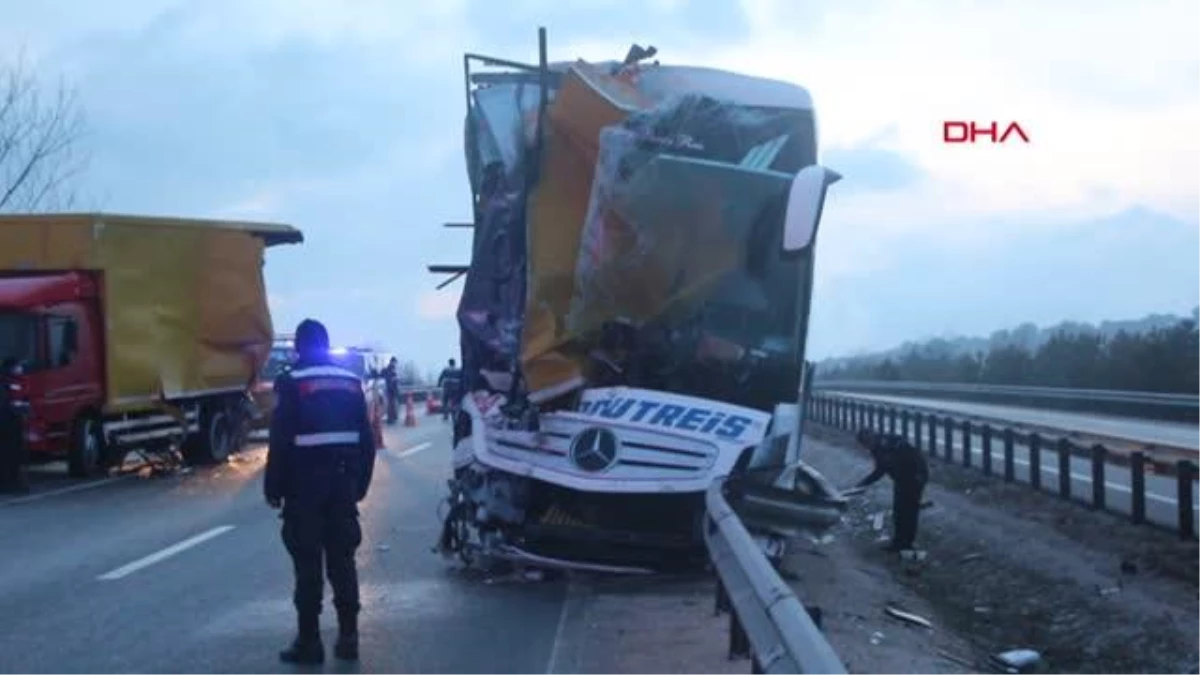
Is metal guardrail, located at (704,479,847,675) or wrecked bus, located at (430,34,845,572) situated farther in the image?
wrecked bus, located at (430,34,845,572)

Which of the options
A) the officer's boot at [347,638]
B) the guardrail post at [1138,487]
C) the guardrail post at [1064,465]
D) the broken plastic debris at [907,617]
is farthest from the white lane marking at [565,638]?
the guardrail post at [1064,465]

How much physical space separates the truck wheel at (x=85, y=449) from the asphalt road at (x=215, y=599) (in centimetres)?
332

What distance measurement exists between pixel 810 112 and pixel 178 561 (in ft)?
20.3

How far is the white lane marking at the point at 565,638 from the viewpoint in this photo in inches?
319

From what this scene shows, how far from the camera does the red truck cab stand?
19.7 m

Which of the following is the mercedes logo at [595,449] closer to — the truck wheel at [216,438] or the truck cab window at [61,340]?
the truck cab window at [61,340]

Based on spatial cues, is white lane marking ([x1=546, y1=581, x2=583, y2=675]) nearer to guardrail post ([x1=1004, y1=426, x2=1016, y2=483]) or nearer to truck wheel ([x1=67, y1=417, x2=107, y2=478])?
guardrail post ([x1=1004, y1=426, x2=1016, y2=483])

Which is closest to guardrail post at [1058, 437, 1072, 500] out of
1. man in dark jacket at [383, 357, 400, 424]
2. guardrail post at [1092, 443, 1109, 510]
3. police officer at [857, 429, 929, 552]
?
guardrail post at [1092, 443, 1109, 510]

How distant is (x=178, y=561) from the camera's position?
12195 millimetres

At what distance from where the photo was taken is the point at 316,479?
26.3ft

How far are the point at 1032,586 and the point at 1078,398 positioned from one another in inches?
1234

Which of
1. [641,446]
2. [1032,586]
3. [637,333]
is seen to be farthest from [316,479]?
[1032,586]

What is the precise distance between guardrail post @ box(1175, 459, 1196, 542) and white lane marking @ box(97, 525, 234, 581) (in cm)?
851

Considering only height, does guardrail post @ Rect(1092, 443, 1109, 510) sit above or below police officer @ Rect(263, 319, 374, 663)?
below
